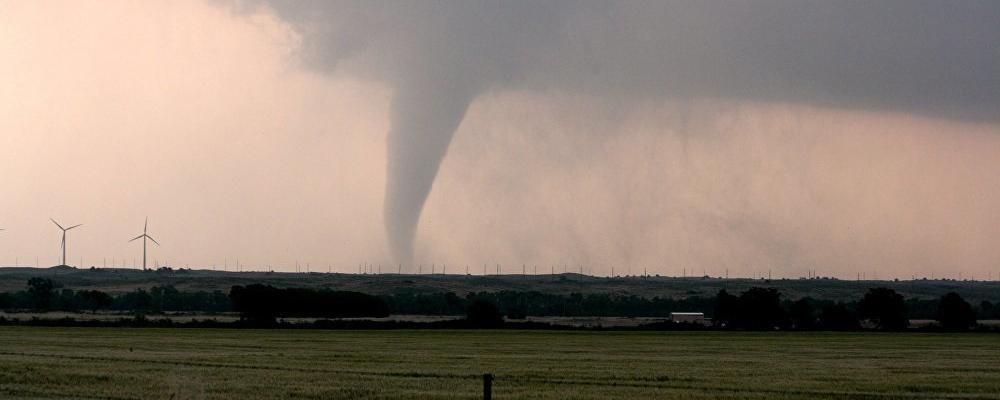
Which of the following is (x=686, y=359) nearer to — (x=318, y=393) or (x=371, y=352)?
(x=371, y=352)

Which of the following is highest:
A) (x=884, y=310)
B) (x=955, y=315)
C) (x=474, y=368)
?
(x=884, y=310)

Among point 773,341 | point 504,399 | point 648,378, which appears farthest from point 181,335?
point 504,399

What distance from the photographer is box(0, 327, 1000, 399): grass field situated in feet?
167

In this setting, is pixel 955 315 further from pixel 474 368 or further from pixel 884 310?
pixel 474 368

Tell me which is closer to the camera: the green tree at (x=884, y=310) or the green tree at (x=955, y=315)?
the green tree at (x=955, y=315)

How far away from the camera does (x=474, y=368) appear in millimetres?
65938

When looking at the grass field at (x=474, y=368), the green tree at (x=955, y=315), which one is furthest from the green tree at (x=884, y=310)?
the grass field at (x=474, y=368)

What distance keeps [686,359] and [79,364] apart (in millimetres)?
33348

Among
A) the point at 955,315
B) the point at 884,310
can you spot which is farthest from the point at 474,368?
the point at 884,310

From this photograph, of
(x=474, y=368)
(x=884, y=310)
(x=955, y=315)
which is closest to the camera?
(x=474, y=368)

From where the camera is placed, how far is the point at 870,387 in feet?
181

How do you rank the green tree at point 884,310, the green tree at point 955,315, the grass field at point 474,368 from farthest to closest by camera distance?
the green tree at point 884,310, the green tree at point 955,315, the grass field at point 474,368

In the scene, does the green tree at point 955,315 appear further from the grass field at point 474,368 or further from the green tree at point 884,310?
the grass field at point 474,368

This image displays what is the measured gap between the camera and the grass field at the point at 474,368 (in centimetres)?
5100
